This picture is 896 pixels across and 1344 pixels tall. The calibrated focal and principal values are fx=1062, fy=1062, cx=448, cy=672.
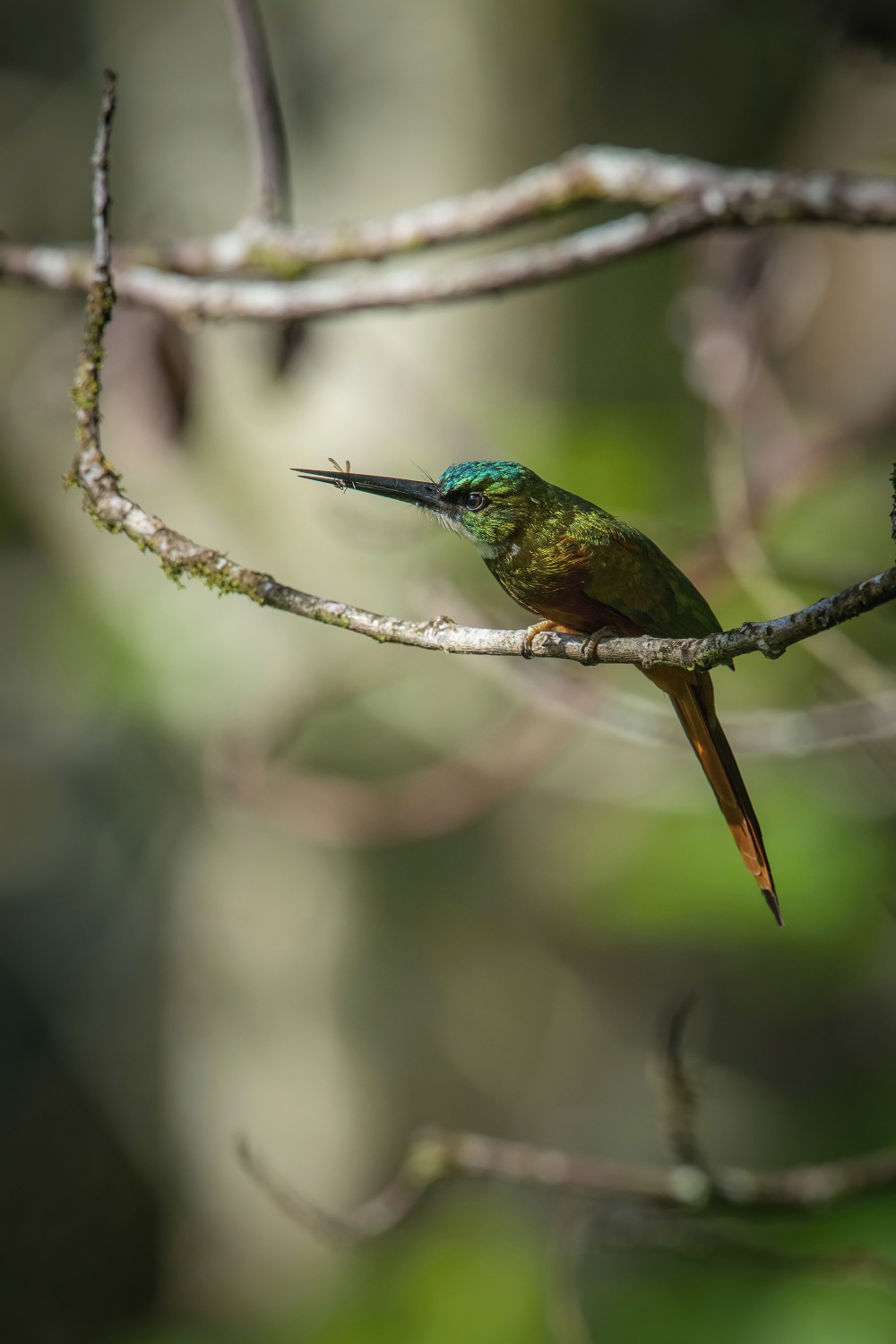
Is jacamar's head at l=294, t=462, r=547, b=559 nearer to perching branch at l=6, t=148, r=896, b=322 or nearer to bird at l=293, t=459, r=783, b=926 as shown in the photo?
bird at l=293, t=459, r=783, b=926

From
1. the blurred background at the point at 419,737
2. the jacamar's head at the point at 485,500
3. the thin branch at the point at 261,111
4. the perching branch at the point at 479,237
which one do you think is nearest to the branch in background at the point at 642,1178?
the blurred background at the point at 419,737

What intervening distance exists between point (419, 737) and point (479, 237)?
2.33 m

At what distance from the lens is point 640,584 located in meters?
1.06

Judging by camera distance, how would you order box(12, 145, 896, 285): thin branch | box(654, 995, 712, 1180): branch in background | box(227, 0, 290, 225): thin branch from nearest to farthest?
box(654, 995, 712, 1180): branch in background < box(12, 145, 896, 285): thin branch < box(227, 0, 290, 225): thin branch

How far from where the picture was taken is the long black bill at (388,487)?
0.98m

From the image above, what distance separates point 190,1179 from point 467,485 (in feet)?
13.9

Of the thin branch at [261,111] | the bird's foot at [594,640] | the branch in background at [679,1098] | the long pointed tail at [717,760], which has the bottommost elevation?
the branch in background at [679,1098]

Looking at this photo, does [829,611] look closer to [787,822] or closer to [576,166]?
[576,166]

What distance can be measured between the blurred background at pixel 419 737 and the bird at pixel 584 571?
0.98 metres

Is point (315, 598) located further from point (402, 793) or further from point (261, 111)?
point (402, 793)

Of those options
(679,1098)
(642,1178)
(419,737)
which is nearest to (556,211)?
(679,1098)

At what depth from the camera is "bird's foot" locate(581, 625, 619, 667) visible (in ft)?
3.31

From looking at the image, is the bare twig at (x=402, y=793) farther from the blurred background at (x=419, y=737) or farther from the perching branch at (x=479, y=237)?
the perching branch at (x=479, y=237)

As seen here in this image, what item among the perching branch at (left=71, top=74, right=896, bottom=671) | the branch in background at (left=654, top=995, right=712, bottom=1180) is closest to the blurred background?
the branch in background at (left=654, top=995, right=712, bottom=1180)
